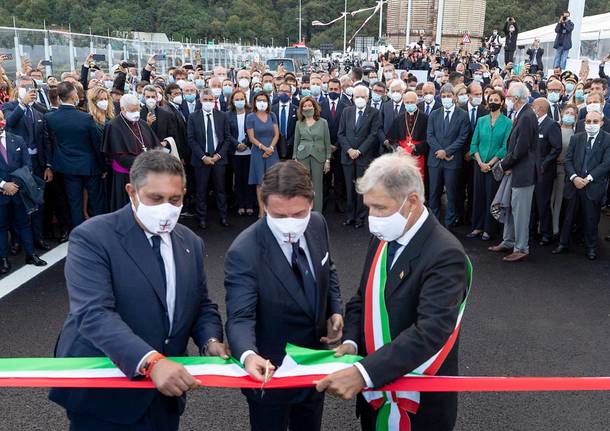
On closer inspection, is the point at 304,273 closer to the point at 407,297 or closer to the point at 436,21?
the point at 407,297

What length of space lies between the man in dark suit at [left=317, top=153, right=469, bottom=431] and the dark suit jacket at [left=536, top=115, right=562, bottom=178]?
18.6ft

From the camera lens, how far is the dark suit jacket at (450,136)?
836 cm

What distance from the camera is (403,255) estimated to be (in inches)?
100

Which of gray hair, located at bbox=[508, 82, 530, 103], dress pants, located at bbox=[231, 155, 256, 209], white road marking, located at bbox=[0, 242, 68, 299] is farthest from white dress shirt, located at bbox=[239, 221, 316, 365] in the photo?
dress pants, located at bbox=[231, 155, 256, 209]

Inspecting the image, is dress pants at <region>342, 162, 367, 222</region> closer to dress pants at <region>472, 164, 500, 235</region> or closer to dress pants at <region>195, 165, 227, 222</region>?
dress pants at <region>472, 164, 500, 235</region>

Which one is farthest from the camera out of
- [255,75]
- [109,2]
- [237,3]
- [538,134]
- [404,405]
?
[237,3]

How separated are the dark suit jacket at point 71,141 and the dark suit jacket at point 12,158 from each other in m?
0.77

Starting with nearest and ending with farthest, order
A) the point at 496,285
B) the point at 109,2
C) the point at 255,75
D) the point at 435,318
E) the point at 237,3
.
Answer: the point at 435,318 → the point at 496,285 → the point at 255,75 → the point at 109,2 → the point at 237,3

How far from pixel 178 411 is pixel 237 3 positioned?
88.9 m

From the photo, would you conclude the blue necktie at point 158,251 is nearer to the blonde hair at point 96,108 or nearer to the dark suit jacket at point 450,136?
the blonde hair at point 96,108

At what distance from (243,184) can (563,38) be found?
48.0 ft

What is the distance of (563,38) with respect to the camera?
1934cm

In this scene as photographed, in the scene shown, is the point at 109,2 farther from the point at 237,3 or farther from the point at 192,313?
the point at 192,313

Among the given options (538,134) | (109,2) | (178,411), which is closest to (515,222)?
(538,134)
